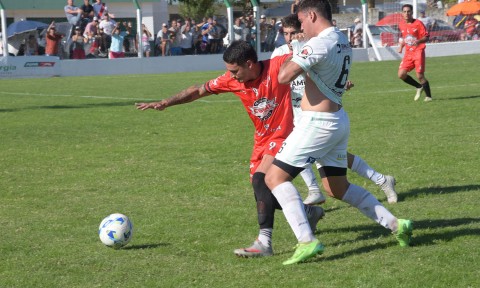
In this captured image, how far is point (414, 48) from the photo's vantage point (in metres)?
18.3

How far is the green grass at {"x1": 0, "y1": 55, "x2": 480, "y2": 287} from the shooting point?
5.82 m

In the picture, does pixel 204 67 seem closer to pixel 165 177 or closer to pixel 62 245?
pixel 165 177

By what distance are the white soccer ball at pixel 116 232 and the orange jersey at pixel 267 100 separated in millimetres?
1231

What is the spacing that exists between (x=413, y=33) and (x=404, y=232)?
1270 centimetres

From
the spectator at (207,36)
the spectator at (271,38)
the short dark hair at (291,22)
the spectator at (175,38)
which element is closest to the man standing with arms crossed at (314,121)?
the short dark hair at (291,22)

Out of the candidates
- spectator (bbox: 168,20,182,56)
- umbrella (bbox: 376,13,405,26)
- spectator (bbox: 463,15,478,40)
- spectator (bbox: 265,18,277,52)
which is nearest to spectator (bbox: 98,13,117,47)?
spectator (bbox: 168,20,182,56)

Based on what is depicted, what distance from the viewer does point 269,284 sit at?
18.1 ft

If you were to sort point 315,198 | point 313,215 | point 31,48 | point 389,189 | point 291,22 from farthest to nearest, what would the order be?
1. point 31,48
2. point 389,189
3. point 315,198
4. point 291,22
5. point 313,215

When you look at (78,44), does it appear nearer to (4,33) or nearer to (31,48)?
(31,48)

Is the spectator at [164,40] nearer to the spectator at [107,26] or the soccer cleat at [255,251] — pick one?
the spectator at [107,26]

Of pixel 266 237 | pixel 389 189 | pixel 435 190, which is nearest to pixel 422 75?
pixel 435 190

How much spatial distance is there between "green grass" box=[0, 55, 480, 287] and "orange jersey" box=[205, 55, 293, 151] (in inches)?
34.7

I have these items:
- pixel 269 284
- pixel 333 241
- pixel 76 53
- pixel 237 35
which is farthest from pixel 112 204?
pixel 237 35

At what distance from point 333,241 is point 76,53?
98.0 feet
